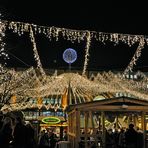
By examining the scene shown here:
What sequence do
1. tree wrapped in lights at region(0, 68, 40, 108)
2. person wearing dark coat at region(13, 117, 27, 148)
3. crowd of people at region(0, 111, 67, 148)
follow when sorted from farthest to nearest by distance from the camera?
tree wrapped in lights at region(0, 68, 40, 108)
person wearing dark coat at region(13, 117, 27, 148)
crowd of people at region(0, 111, 67, 148)

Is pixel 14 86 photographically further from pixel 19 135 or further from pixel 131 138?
pixel 19 135

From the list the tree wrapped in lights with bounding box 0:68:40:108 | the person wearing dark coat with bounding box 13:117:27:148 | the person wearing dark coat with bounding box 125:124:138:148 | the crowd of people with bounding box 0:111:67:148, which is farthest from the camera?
the tree wrapped in lights with bounding box 0:68:40:108

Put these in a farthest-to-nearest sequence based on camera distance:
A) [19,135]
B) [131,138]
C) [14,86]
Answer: [14,86], [131,138], [19,135]

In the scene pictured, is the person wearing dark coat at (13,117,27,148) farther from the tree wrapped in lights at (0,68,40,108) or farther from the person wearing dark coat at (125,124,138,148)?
the tree wrapped in lights at (0,68,40,108)

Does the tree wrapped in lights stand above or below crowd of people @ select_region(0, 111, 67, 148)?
above

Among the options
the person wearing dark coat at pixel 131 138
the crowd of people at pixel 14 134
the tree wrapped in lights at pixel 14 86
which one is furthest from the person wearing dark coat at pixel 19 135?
the tree wrapped in lights at pixel 14 86

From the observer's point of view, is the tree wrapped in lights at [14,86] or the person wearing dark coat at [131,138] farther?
the tree wrapped in lights at [14,86]

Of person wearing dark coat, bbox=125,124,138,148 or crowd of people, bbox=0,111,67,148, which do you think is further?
person wearing dark coat, bbox=125,124,138,148

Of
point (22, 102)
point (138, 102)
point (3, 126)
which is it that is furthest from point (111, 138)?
point (22, 102)

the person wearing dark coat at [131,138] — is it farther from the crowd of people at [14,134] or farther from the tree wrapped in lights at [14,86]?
the tree wrapped in lights at [14,86]

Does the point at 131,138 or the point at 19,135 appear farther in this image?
the point at 131,138

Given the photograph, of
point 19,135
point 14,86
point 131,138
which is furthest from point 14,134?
point 14,86

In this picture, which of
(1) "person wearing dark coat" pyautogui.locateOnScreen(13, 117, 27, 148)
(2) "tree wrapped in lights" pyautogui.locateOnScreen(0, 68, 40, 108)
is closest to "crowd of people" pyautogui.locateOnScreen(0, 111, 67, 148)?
(1) "person wearing dark coat" pyautogui.locateOnScreen(13, 117, 27, 148)

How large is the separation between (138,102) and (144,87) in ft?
128
